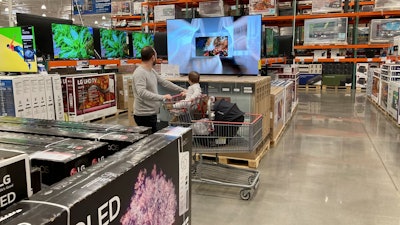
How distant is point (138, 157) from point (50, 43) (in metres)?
6.40

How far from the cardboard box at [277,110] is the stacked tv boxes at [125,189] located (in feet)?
14.0

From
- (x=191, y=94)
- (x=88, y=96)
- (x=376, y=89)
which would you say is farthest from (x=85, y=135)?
(x=376, y=89)

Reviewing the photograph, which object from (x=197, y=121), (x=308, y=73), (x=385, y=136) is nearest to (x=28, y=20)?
(x=197, y=121)

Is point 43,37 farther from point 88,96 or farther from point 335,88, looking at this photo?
point 335,88

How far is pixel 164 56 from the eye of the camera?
7.50m

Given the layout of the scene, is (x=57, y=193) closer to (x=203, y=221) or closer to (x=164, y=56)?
(x=203, y=221)

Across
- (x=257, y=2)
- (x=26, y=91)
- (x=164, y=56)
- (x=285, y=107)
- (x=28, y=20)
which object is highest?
(x=257, y=2)

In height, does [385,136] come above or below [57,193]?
below

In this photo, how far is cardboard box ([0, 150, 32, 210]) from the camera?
0.75 metres

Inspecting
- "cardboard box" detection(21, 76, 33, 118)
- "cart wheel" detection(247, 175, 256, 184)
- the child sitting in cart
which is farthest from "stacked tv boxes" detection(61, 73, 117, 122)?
"cart wheel" detection(247, 175, 256, 184)

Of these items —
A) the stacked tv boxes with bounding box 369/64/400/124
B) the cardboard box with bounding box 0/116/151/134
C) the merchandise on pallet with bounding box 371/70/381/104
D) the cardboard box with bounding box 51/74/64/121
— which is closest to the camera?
the cardboard box with bounding box 0/116/151/134

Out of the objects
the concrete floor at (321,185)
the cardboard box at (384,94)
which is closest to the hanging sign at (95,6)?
the concrete floor at (321,185)

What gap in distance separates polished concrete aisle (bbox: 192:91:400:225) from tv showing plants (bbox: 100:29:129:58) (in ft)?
15.1

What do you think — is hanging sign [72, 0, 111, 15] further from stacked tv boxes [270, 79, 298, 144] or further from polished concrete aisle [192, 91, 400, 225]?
polished concrete aisle [192, 91, 400, 225]
